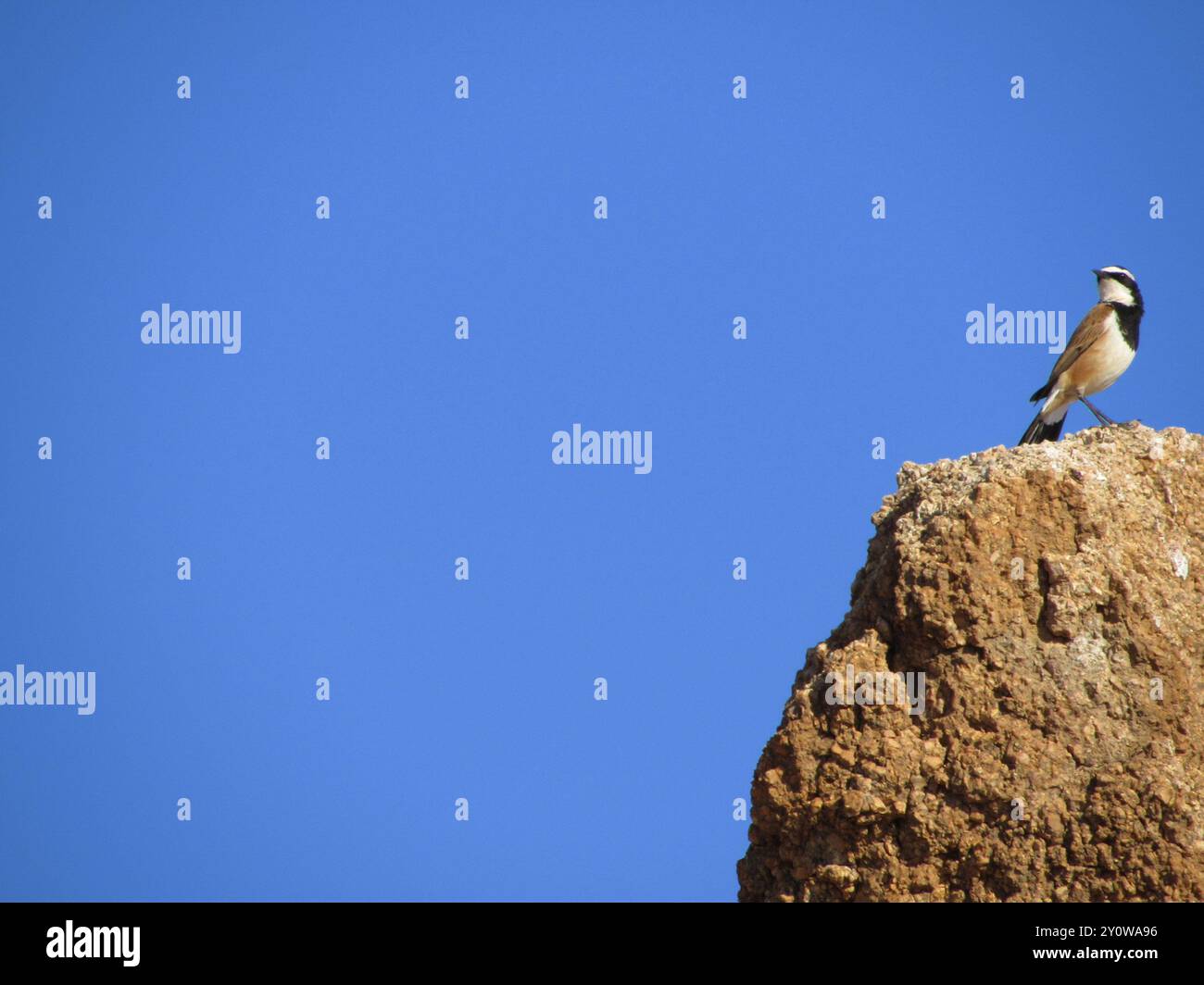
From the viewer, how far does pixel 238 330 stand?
23516 mm

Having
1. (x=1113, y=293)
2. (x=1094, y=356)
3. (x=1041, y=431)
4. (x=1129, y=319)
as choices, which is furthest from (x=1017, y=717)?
(x=1113, y=293)

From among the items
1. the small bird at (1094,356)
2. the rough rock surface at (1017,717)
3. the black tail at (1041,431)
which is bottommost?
the rough rock surface at (1017,717)

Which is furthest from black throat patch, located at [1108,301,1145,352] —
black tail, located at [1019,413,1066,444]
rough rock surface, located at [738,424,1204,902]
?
rough rock surface, located at [738,424,1204,902]

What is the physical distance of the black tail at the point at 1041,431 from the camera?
12750 millimetres

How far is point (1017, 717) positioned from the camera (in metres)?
A: 8.61

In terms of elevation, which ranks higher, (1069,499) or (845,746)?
(1069,499)

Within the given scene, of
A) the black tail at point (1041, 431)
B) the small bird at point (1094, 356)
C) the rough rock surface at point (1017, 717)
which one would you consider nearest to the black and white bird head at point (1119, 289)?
the small bird at point (1094, 356)

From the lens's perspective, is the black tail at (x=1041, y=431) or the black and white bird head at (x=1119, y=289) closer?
the black tail at (x=1041, y=431)

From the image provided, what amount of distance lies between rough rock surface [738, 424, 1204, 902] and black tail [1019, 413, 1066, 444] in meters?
3.45

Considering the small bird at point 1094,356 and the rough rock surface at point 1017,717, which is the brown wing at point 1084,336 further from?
the rough rock surface at point 1017,717

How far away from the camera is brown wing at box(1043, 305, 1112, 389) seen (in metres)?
13.0
